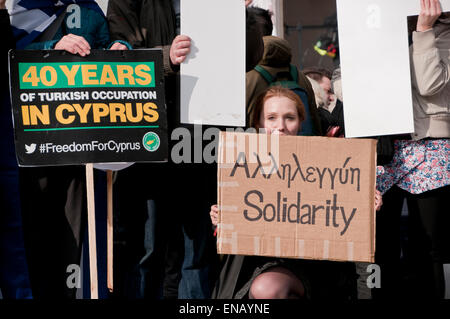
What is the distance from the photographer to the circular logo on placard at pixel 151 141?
3.23m

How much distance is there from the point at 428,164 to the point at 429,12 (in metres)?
0.76

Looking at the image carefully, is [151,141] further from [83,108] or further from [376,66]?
[376,66]

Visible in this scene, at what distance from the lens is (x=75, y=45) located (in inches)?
125

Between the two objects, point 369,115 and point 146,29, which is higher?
point 146,29

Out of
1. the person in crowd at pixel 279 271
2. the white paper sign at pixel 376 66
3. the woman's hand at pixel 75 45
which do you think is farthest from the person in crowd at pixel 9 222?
the white paper sign at pixel 376 66

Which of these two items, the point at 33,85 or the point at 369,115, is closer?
the point at 33,85

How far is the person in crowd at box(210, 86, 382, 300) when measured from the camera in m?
2.87

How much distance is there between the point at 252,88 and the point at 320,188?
0.90 metres

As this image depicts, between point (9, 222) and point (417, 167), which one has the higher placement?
point (417, 167)

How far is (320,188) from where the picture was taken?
9.82ft

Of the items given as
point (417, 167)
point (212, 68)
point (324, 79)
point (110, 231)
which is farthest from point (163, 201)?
point (324, 79)
